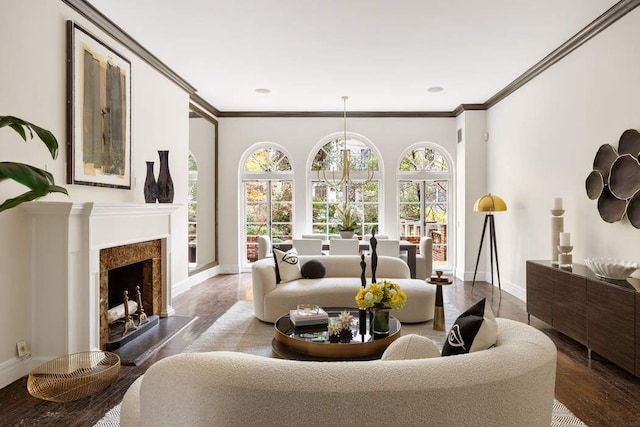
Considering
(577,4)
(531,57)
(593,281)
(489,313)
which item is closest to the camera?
(489,313)

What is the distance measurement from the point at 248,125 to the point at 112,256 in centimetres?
437

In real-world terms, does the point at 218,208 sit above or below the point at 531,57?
below

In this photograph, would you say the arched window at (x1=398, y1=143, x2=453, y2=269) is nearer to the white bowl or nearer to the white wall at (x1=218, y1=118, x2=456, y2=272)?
the white wall at (x1=218, y1=118, x2=456, y2=272)

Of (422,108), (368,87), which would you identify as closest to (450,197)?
(422,108)

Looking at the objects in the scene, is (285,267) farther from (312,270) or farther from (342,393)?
(342,393)

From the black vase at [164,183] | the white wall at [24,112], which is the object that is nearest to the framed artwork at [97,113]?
the white wall at [24,112]

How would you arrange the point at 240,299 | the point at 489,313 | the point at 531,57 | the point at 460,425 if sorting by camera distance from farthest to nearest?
the point at 240,299 < the point at 531,57 < the point at 489,313 < the point at 460,425

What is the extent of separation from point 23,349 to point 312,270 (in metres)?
2.65

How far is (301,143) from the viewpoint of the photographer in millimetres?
7324

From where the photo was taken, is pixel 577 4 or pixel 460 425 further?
pixel 577 4

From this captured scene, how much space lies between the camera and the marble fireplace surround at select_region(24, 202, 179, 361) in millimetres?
2857

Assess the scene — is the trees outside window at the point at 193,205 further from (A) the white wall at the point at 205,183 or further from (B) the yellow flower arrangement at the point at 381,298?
(B) the yellow flower arrangement at the point at 381,298

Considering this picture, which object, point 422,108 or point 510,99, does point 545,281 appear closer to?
point 510,99

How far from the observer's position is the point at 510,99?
18.8ft
